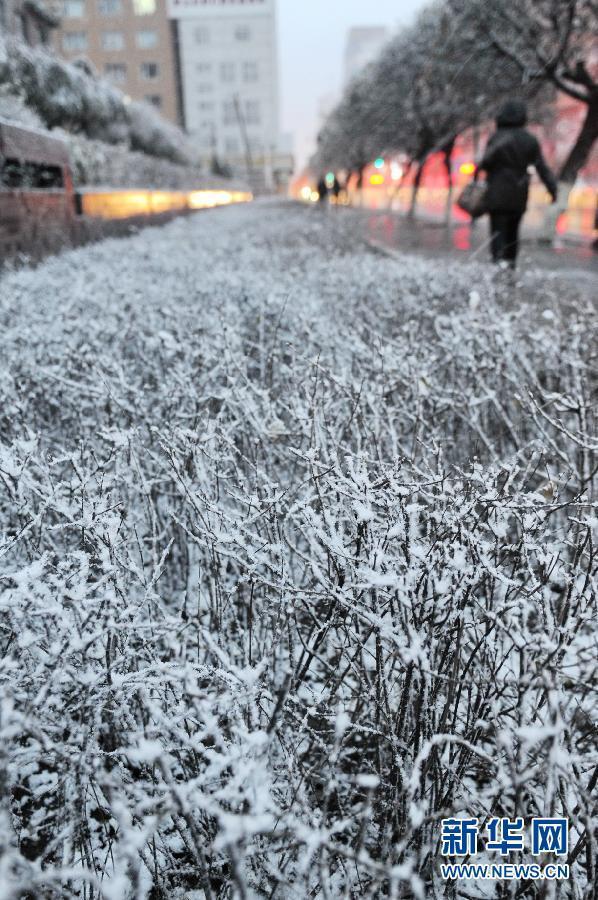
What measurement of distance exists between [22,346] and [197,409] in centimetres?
129

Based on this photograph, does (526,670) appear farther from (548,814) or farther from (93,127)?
(93,127)

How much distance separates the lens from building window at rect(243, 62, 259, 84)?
7762 centimetres

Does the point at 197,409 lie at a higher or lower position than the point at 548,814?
higher

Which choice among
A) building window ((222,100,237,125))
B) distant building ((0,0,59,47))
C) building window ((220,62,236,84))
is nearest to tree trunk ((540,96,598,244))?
distant building ((0,0,59,47))

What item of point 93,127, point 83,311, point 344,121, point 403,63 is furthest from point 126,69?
point 83,311

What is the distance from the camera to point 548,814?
3.98 feet

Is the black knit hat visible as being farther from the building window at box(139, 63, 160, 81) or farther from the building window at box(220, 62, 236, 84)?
the building window at box(220, 62, 236, 84)

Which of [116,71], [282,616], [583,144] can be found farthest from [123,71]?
[282,616]

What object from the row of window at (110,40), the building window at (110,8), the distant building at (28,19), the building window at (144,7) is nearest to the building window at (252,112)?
the row of window at (110,40)

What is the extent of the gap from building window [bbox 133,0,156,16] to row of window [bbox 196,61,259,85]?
9252 millimetres

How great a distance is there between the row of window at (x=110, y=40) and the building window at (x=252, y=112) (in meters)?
15.3

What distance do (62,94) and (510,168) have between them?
10.4 m

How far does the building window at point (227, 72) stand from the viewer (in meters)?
75.5

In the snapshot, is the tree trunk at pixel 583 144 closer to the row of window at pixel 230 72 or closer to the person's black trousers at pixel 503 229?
the person's black trousers at pixel 503 229
